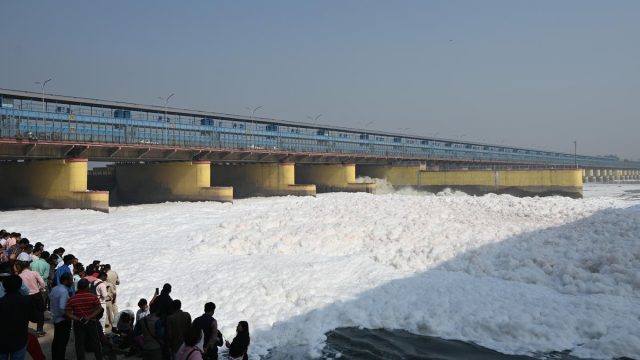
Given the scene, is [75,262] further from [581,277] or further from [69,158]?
[69,158]

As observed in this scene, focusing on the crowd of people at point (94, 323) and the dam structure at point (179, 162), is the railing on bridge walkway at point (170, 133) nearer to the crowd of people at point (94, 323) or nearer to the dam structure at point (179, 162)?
the dam structure at point (179, 162)

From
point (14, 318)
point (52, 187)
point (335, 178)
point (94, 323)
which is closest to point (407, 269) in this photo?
point (94, 323)

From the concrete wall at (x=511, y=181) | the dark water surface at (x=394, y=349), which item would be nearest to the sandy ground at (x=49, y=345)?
the dark water surface at (x=394, y=349)

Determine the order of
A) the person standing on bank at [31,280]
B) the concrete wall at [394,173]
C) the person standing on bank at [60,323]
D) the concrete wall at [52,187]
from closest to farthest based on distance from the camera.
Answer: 1. the person standing on bank at [60,323]
2. the person standing on bank at [31,280]
3. the concrete wall at [52,187]
4. the concrete wall at [394,173]

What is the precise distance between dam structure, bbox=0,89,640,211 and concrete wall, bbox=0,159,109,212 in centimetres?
8

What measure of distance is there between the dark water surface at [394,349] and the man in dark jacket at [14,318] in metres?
5.65

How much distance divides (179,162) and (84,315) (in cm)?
4075

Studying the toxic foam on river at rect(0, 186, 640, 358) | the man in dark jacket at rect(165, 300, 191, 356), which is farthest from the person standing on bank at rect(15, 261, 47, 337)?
the man in dark jacket at rect(165, 300, 191, 356)

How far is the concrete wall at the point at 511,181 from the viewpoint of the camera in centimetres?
5594

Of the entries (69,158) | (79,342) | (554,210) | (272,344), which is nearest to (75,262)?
(79,342)

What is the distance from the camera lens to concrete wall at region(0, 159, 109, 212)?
3694cm

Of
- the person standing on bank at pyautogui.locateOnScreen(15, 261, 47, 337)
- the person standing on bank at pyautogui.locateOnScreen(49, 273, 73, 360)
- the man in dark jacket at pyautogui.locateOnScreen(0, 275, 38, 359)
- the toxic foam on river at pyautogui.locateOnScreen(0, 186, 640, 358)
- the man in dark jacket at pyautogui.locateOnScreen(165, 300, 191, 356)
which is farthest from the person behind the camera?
the toxic foam on river at pyautogui.locateOnScreen(0, 186, 640, 358)

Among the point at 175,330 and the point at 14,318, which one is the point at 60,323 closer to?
the point at 14,318

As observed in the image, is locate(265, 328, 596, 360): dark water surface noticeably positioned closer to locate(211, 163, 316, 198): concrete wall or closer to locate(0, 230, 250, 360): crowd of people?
locate(0, 230, 250, 360): crowd of people
